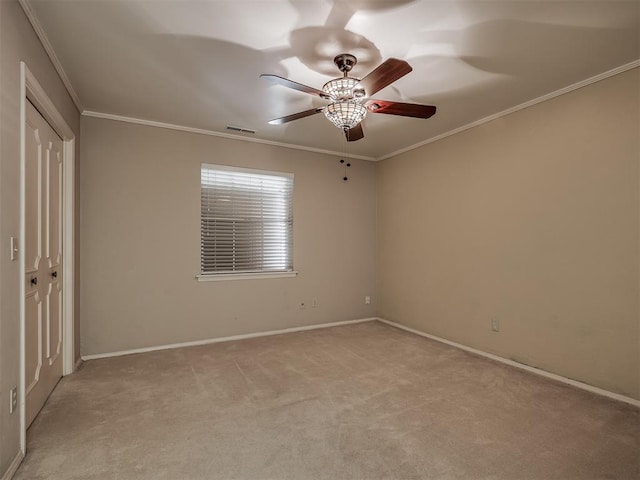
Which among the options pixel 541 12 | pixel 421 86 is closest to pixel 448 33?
pixel 541 12

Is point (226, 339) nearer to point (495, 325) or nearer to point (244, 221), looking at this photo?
point (244, 221)

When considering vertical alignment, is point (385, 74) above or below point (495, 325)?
above

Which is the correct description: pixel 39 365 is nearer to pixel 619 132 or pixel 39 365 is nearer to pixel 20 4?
pixel 20 4

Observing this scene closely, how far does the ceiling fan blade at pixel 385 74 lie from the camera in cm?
186

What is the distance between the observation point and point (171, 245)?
12.8ft

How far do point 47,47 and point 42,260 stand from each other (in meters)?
1.50

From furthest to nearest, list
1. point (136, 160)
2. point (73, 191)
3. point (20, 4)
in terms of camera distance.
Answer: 1. point (136, 160)
2. point (73, 191)
3. point (20, 4)

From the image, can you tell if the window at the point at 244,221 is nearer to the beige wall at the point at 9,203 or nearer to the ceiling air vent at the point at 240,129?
the ceiling air vent at the point at 240,129

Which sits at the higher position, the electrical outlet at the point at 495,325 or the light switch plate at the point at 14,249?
the light switch plate at the point at 14,249

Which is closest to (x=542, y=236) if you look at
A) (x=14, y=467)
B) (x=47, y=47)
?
(x=14, y=467)

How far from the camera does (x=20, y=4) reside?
6.21ft

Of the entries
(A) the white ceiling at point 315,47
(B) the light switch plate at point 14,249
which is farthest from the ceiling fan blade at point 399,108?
(B) the light switch plate at point 14,249

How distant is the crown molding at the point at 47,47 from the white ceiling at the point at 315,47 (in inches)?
1.0

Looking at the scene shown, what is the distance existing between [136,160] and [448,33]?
130 inches
